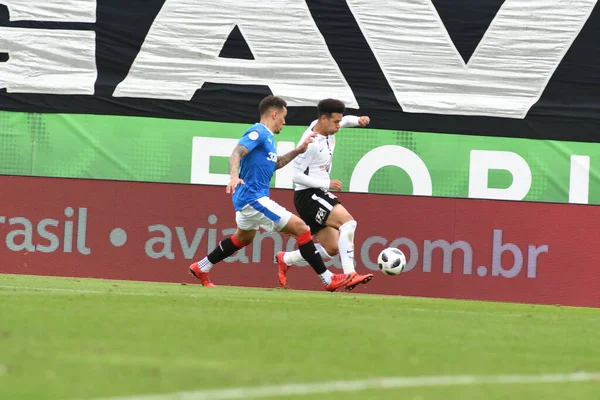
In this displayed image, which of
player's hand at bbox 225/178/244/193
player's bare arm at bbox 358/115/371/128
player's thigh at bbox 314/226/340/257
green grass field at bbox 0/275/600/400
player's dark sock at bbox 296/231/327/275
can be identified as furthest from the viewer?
player's bare arm at bbox 358/115/371/128

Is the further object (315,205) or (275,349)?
(315,205)

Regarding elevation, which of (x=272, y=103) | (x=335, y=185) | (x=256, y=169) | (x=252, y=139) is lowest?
(x=335, y=185)

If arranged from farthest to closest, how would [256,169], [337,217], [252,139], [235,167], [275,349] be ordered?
→ [337,217] < [256,169] < [252,139] < [235,167] < [275,349]

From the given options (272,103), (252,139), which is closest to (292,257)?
(252,139)

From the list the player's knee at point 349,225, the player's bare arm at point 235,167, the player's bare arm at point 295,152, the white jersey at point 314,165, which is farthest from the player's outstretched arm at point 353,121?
the player's bare arm at point 235,167

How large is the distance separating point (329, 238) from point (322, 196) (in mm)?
545

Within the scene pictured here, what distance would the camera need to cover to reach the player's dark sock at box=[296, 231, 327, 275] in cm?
1334

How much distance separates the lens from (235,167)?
12.6 m

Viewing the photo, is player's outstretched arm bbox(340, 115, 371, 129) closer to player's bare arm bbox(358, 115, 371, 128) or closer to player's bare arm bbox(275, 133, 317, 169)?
player's bare arm bbox(358, 115, 371, 128)

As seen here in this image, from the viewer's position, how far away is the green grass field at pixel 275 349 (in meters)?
5.62

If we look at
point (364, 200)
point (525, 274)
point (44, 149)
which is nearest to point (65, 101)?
point (44, 149)

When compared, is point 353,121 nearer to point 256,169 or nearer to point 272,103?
point 272,103

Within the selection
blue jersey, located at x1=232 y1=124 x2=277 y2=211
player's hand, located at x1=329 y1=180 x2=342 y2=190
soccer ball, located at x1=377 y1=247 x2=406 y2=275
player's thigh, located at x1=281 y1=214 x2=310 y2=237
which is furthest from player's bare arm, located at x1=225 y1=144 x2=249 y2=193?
soccer ball, located at x1=377 y1=247 x2=406 y2=275

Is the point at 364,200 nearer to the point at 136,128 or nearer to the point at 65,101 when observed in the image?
the point at 136,128
